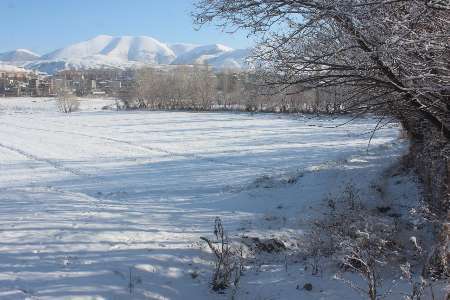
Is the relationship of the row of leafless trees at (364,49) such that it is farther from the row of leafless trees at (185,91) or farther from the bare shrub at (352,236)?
the row of leafless trees at (185,91)

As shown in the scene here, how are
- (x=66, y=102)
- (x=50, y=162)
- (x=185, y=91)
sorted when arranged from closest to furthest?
(x=50, y=162) → (x=185, y=91) → (x=66, y=102)

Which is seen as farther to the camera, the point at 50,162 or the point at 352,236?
the point at 50,162

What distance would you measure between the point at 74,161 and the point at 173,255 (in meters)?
17.2

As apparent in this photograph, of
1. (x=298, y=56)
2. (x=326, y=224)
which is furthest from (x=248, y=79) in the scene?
(x=326, y=224)

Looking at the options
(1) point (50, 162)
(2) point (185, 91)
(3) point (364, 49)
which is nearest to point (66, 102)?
(2) point (185, 91)

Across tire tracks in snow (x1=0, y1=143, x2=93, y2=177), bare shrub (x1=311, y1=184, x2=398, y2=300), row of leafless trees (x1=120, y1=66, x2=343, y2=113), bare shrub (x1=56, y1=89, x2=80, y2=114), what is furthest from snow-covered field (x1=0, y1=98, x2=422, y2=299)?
bare shrub (x1=56, y1=89, x2=80, y2=114)

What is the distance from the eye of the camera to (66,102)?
317 feet

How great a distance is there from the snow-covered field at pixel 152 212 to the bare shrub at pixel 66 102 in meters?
70.8

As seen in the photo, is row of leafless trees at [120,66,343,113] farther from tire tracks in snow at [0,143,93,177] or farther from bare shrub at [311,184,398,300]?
bare shrub at [311,184,398,300]

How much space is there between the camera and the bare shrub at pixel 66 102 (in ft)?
316

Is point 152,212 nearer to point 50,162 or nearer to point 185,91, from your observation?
point 50,162

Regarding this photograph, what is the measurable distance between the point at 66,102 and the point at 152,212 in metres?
89.8

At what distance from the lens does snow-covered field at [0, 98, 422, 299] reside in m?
7.95

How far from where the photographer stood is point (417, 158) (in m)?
15.2
